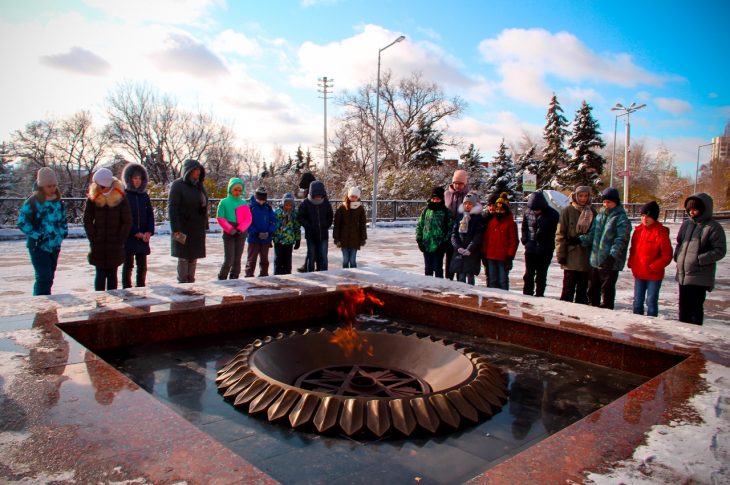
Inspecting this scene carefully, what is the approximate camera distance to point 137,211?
6.32 meters

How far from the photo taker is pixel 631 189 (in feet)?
179

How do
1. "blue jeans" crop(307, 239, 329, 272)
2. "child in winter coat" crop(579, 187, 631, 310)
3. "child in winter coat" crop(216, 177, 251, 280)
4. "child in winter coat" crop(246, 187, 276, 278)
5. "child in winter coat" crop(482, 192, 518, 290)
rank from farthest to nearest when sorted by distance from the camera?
1. "blue jeans" crop(307, 239, 329, 272)
2. "child in winter coat" crop(246, 187, 276, 278)
3. "child in winter coat" crop(216, 177, 251, 280)
4. "child in winter coat" crop(482, 192, 518, 290)
5. "child in winter coat" crop(579, 187, 631, 310)

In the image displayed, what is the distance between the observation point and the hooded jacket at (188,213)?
629cm

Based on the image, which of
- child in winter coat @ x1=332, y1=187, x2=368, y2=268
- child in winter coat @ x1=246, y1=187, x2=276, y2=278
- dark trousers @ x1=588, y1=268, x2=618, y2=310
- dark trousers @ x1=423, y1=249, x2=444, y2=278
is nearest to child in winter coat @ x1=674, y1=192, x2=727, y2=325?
dark trousers @ x1=588, y1=268, x2=618, y2=310

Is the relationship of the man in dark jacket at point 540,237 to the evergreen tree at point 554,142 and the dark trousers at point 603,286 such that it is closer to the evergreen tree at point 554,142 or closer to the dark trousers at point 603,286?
the dark trousers at point 603,286

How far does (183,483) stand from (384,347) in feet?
7.23

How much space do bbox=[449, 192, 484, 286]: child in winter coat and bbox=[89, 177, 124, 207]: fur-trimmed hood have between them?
440 cm

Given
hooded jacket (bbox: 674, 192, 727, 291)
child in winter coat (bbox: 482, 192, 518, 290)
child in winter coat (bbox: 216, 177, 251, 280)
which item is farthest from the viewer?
child in winter coat (bbox: 216, 177, 251, 280)

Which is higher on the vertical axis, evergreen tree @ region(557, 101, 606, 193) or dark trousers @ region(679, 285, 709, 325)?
evergreen tree @ region(557, 101, 606, 193)

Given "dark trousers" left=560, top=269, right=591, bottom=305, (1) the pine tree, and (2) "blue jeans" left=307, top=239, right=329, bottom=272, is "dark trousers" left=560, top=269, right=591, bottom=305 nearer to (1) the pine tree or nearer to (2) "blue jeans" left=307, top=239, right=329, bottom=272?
(2) "blue jeans" left=307, top=239, right=329, bottom=272

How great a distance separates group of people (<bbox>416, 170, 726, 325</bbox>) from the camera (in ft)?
17.8

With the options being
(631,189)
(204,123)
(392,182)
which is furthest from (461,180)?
(631,189)

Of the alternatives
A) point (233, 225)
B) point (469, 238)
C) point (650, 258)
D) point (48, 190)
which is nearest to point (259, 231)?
point (233, 225)

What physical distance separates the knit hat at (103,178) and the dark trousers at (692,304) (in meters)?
6.58
